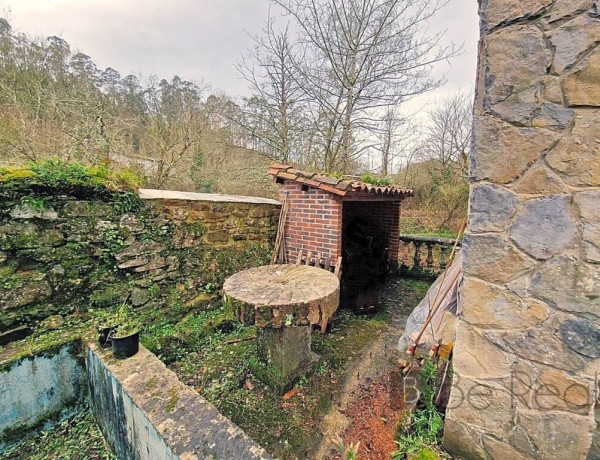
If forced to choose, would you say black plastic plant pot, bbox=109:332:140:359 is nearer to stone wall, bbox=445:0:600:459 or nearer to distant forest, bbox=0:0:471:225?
stone wall, bbox=445:0:600:459

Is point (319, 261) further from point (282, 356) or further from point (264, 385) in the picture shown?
point (264, 385)

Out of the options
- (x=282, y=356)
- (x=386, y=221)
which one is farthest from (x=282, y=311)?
(x=386, y=221)

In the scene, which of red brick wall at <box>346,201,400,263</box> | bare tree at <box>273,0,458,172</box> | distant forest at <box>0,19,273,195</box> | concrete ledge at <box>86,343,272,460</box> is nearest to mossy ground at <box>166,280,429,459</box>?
concrete ledge at <box>86,343,272,460</box>

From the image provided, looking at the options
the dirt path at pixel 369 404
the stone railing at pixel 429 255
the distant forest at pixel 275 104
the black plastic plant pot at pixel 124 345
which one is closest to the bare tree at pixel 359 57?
the distant forest at pixel 275 104

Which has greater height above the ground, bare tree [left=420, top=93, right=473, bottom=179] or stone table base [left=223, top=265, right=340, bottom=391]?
bare tree [left=420, top=93, right=473, bottom=179]

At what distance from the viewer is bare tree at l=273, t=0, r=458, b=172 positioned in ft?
25.3

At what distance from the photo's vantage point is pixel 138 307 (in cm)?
291

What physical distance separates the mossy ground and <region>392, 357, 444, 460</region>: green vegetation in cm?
73

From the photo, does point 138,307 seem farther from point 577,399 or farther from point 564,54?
point 564,54

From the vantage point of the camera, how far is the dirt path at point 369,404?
1.98 m

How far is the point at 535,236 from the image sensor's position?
4.16ft

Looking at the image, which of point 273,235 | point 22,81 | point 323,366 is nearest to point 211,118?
point 22,81

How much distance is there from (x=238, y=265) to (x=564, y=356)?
345 centimetres

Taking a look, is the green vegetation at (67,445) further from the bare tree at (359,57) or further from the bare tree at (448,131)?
the bare tree at (448,131)
